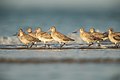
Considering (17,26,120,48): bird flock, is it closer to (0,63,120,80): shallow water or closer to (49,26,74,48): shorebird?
(49,26,74,48): shorebird

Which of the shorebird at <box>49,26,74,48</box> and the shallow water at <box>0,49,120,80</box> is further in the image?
the shorebird at <box>49,26,74,48</box>

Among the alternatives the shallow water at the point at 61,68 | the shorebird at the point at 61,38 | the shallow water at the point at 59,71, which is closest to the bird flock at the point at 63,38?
the shorebird at the point at 61,38

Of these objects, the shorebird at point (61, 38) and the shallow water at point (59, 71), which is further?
the shorebird at point (61, 38)

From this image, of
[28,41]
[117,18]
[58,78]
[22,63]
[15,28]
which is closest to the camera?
[58,78]

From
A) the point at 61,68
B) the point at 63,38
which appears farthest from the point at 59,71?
the point at 63,38

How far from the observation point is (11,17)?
20.9 m

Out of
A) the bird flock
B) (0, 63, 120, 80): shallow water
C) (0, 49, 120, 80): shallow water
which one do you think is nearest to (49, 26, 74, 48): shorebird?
the bird flock

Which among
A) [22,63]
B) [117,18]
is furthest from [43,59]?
[117,18]

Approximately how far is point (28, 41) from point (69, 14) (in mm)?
10061

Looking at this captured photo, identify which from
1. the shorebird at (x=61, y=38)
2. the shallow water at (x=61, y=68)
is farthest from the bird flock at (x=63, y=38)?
the shallow water at (x=61, y=68)

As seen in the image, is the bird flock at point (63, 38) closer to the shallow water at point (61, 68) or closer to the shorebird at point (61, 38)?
the shorebird at point (61, 38)

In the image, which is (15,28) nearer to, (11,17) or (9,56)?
(11,17)

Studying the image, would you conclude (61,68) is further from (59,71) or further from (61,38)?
(61,38)

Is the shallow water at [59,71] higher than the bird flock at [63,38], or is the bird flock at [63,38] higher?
the bird flock at [63,38]
